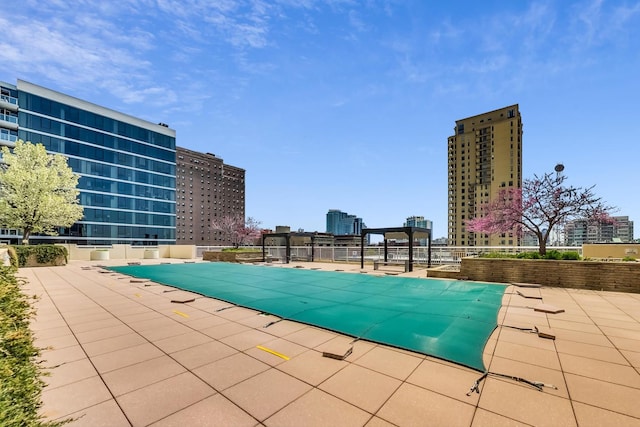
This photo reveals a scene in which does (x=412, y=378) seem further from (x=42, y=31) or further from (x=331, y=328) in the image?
(x=42, y=31)

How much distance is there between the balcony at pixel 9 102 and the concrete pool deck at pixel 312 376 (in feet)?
202

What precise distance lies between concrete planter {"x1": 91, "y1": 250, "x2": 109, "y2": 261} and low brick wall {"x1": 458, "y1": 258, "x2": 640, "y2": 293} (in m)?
29.0

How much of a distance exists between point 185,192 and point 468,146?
4196 inches

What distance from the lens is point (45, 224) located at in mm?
22984

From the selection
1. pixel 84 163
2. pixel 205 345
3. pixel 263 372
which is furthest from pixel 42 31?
pixel 84 163

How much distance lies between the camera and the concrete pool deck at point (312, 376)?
2.72 m

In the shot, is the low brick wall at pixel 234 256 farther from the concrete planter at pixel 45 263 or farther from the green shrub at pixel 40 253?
the green shrub at pixel 40 253

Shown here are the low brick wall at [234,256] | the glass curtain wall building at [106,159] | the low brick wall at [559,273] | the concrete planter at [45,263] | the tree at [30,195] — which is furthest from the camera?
the glass curtain wall building at [106,159]

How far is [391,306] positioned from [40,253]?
24.4 m

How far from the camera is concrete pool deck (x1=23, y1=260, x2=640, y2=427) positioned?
272 cm

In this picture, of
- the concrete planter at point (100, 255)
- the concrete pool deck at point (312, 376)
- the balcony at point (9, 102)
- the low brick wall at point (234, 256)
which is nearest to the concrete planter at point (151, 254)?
Answer: the concrete planter at point (100, 255)

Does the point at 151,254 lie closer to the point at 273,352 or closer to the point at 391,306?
the point at 391,306

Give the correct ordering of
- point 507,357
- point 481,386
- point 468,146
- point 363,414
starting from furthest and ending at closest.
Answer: point 468,146
point 507,357
point 481,386
point 363,414

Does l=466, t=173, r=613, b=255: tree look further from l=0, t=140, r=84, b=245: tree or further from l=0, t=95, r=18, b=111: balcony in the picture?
l=0, t=95, r=18, b=111: balcony
